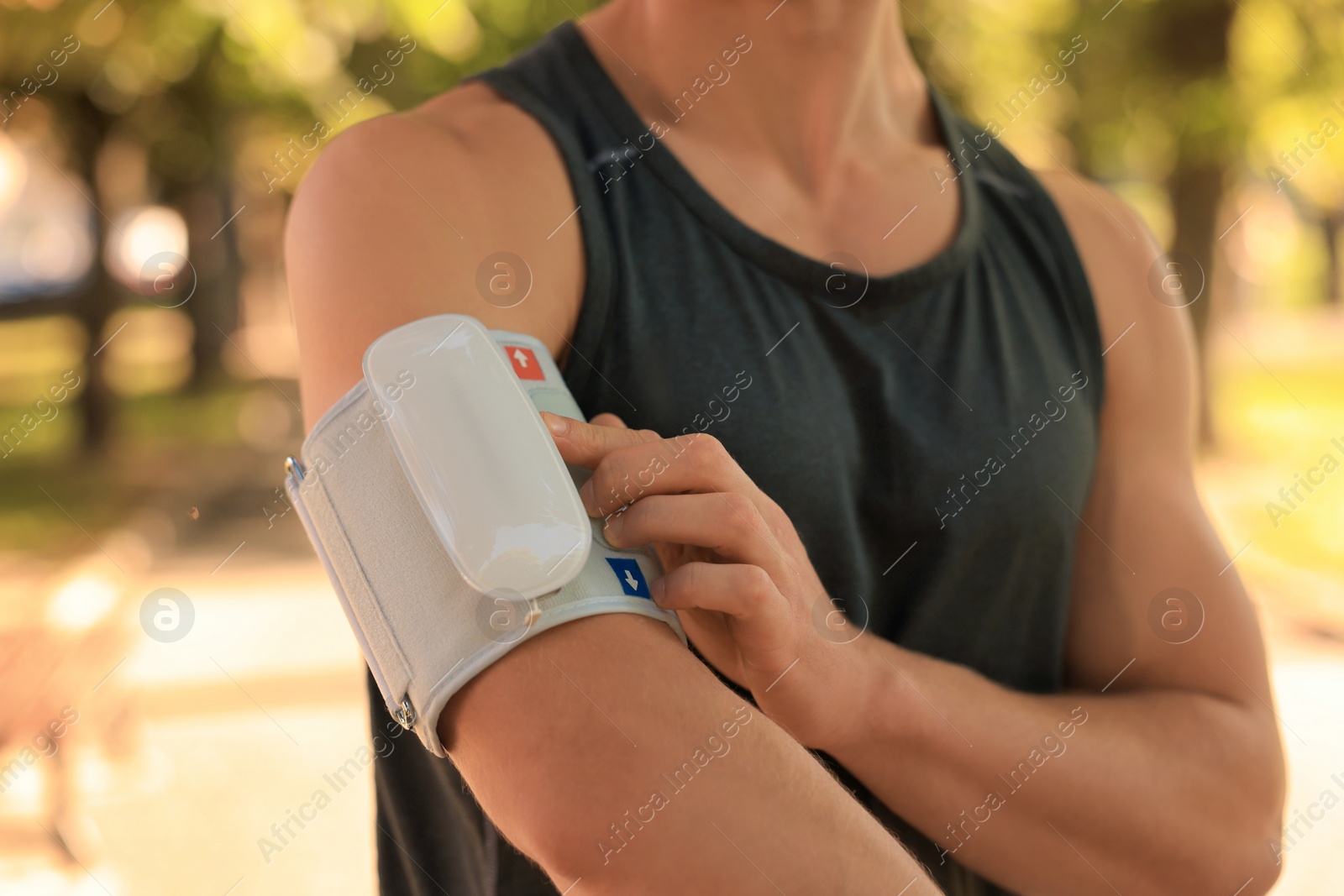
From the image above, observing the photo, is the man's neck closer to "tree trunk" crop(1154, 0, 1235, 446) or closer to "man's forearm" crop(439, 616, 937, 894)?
"man's forearm" crop(439, 616, 937, 894)

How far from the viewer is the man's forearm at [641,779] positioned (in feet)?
2.93

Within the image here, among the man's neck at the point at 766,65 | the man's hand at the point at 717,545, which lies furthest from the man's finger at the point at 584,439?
the man's neck at the point at 766,65

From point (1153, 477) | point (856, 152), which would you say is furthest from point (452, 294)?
point (1153, 477)

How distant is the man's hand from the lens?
0.98 m

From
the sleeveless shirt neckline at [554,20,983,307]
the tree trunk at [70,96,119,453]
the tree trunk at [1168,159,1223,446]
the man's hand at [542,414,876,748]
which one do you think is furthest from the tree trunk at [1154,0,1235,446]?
the tree trunk at [70,96,119,453]

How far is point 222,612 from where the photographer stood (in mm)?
7094

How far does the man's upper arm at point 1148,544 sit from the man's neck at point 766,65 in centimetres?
42

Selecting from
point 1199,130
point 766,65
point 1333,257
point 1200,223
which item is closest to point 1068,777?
point 766,65

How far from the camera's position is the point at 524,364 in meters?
1.06

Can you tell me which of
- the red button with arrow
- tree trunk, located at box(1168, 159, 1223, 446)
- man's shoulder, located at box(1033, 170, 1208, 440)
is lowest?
tree trunk, located at box(1168, 159, 1223, 446)

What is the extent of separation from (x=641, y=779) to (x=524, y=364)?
41 centimetres

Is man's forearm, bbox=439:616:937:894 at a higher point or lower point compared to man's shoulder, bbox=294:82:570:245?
lower

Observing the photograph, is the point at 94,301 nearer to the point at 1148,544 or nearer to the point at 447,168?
the point at 447,168

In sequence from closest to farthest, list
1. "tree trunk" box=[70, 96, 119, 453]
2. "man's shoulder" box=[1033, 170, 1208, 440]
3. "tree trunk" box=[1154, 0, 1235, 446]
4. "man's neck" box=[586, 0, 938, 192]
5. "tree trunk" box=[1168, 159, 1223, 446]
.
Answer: "man's neck" box=[586, 0, 938, 192]
"man's shoulder" box=[1033, 170, 1208, 440]
"tree trunk" box=[1154, 0, 1235, 446]
"tree trunk" box=[1168, 159, 1223, 446]
"tree trunk" box=[70, 96, 119, 453]
